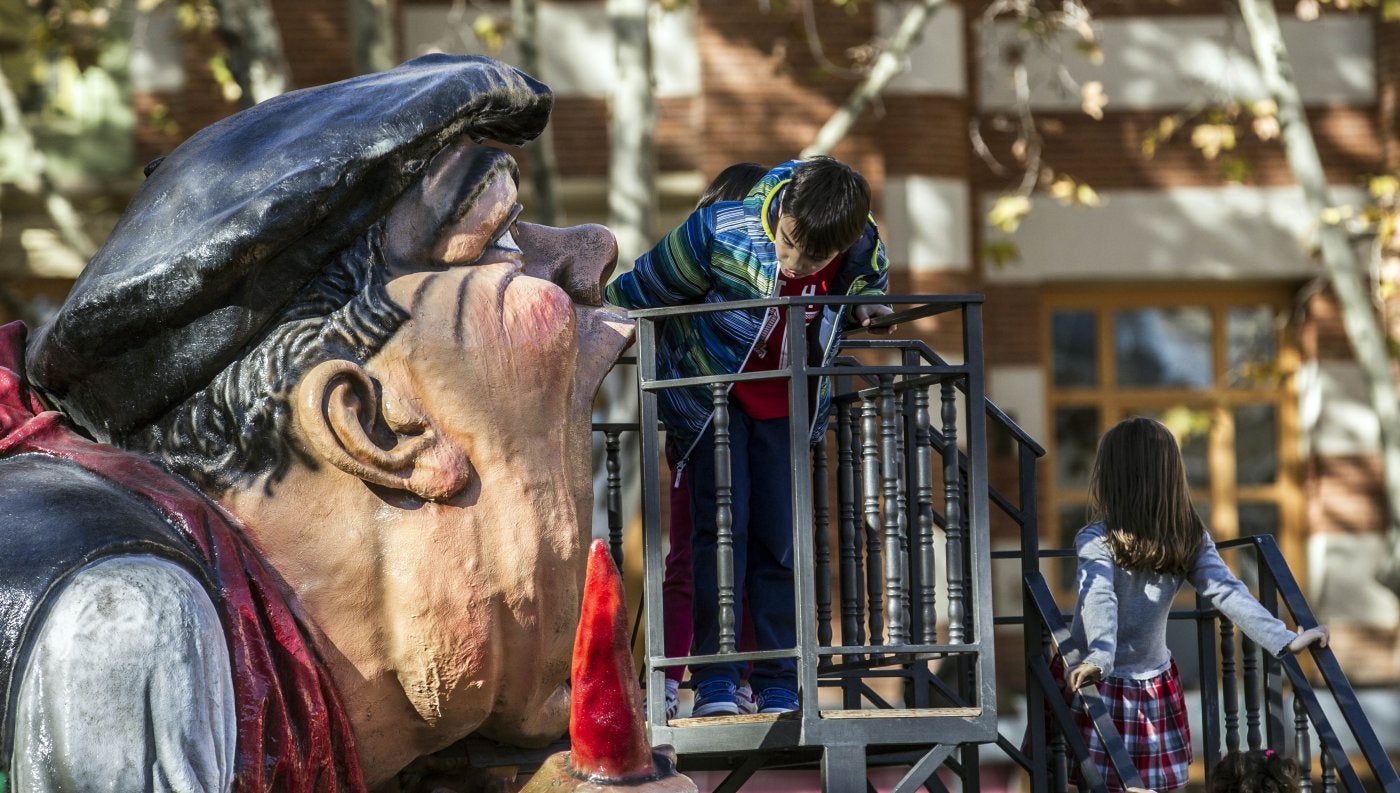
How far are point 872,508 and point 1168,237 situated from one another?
26.9 ft

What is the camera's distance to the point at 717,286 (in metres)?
4.39

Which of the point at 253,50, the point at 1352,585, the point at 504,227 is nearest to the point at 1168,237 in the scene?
the point at 1352,585

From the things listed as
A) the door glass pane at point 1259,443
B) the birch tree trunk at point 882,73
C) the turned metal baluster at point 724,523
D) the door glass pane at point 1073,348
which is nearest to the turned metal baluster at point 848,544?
the turned metal baluster at point 724,523

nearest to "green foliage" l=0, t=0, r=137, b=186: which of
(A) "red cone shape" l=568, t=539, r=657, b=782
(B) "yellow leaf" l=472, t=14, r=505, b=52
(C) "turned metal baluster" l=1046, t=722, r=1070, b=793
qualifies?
(B) "yellow leaf" l=472, t=14, r=505, b=52

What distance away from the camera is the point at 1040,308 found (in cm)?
1217

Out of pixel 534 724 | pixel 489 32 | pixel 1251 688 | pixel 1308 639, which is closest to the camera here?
pixel 534 724

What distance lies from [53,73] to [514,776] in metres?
9.01

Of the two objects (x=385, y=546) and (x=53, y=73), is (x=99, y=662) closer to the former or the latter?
(x=385, y=546)

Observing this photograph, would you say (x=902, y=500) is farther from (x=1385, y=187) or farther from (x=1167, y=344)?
(x=1167, y=344)

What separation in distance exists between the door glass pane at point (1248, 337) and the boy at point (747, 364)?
820 cm

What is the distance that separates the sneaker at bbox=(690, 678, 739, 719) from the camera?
4301mm

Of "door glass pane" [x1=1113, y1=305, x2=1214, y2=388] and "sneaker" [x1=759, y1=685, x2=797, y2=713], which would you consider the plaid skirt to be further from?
"door glass pane" [x1=1113, y1=305, x2=1214, y2=388]

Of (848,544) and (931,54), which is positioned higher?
(931,54)

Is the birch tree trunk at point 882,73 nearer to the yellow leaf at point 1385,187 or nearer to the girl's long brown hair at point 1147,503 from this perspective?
the yellow leaf at point 1385,187
